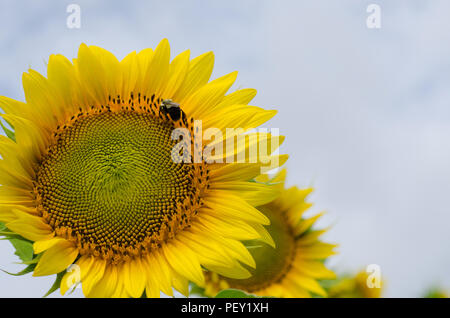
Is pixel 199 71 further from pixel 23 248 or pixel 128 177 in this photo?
pixel 23 248

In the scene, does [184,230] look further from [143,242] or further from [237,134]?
[237,134]

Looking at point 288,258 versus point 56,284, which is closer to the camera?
point 56,284

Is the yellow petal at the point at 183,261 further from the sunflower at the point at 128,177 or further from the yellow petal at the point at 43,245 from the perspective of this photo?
the yellow petal at the point at 43,245

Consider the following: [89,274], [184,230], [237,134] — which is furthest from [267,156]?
[89,274]

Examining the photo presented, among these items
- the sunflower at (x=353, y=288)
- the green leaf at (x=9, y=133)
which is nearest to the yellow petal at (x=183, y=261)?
the green leaf at (x=9, y=133)

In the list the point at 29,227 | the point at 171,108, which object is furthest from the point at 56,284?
the point at 171,108

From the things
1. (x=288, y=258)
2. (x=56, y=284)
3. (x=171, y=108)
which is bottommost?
(x=288, y=258)

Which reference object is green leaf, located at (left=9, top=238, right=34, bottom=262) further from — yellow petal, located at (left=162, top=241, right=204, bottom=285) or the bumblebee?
the bumblebee
